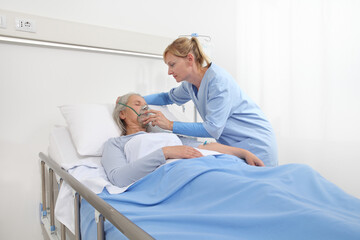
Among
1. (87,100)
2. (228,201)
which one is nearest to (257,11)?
(87,100)

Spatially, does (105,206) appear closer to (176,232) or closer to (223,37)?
(176,232)

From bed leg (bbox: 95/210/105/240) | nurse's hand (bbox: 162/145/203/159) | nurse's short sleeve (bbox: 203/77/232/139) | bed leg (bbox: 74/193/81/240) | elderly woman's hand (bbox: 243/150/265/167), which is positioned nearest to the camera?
bed leg (bbox: 95/210/105/240)

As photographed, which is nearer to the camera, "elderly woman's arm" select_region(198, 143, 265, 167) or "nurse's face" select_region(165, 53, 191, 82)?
"elderly woman's arm" select_region(198, 143, 265, 167)

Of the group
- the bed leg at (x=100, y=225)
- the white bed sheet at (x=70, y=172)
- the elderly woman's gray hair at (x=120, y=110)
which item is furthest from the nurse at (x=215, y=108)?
the bed leg at (x=100, y=225)

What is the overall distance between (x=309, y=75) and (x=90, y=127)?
6.82 feet

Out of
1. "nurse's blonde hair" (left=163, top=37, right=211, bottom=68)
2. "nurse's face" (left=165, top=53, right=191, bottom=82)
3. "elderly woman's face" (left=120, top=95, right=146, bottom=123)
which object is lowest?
"elderly woman's face" (left=120, top=95, right=146, bottom=123)

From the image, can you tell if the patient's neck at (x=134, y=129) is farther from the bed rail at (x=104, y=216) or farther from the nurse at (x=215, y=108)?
the bed rail at (x=104, y=216)

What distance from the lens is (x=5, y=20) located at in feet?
6.40

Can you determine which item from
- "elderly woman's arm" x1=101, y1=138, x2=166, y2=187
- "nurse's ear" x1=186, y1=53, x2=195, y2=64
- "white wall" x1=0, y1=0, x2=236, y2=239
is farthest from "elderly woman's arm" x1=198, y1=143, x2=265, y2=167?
"white wall" x1=0, y1=0, x2=236, y2=239

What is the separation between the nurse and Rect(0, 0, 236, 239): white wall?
0.69 metres

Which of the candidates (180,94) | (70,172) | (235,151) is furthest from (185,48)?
(70,172)

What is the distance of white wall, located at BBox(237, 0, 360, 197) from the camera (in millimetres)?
2451

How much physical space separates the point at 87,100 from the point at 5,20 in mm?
800

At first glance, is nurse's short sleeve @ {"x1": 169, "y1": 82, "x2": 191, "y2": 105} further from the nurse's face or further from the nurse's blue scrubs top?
the nurse's face
